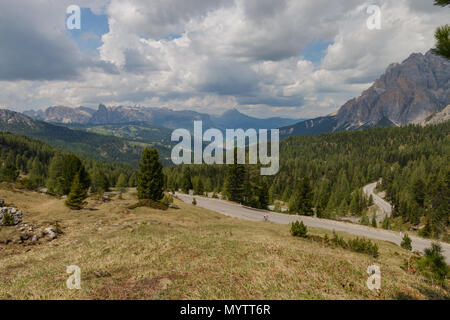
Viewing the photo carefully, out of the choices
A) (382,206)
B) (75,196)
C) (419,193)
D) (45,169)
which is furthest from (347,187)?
(45,169)

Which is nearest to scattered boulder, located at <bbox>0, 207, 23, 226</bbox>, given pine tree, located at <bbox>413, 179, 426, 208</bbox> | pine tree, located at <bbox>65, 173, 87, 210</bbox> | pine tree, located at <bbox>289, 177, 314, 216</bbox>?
pine tree, located at <bbox>65, 173, 87, 210</bbox>

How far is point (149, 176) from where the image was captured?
4222 centimetres

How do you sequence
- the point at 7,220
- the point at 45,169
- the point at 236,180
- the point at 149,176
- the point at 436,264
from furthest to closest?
the point at 45,169 < the point at 236,180 < the point at 149,176 < the point at 7,220 < the point at 436,264

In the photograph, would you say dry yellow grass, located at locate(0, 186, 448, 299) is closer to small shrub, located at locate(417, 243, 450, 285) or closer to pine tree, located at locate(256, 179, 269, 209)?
small shrub, located at locate(417, 243, 450, 285)

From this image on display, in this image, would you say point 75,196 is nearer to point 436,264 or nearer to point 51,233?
point 51,233

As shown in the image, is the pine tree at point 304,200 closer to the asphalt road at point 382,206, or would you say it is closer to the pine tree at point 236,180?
the pine tree at point 236,180

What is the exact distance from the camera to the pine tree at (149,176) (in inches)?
1662

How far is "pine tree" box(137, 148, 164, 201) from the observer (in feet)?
139

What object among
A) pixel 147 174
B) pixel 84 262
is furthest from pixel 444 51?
pixel 147 174

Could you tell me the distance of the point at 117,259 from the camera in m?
14.1

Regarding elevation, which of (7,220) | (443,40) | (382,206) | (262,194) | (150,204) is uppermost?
(443,40)

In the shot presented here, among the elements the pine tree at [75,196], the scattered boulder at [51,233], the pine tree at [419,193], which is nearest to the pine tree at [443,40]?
the scattered boulder at [51,233]

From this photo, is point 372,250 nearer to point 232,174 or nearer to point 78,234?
point 78,234
